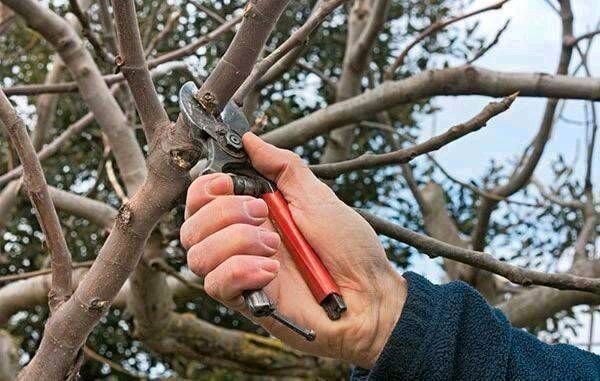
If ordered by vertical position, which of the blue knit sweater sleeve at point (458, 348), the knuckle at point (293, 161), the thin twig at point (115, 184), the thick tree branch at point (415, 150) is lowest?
the blue knit sweater sleeve at point (458, 348)

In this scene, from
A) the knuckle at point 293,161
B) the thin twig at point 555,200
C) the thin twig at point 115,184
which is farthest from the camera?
the thin twig at point 555,200

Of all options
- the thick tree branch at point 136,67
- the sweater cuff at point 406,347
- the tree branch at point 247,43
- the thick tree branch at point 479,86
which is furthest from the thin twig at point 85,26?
the sweater cuff at point 406,347

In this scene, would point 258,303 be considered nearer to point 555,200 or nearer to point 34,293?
point 34,293

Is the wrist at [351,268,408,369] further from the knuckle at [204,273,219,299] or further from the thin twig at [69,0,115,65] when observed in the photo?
the thin twig at [69,0,115,65]

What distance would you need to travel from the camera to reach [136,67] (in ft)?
3.93

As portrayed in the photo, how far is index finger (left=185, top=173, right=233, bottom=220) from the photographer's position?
1.15 meters

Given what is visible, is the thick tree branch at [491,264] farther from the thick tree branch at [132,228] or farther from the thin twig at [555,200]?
the thin twig at [555,200]

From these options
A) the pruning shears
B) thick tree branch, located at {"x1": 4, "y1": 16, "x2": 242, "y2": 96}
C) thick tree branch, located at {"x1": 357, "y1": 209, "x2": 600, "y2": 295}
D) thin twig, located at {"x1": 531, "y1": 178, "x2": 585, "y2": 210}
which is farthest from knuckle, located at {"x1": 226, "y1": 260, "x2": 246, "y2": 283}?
thin twig, located at {"x1": 531, "y1": 178, "x2": 585, "y2": 210}

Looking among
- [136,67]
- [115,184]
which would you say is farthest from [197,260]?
[115,184]

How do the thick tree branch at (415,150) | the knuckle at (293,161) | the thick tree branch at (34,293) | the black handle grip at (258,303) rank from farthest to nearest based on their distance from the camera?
1. the thick tree branch at (34,293)
2. the thick tree branch at (415,150)
3. the knuckle at (293,161)
4. the black handle grip at (258,303)

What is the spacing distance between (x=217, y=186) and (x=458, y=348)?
1.43ft

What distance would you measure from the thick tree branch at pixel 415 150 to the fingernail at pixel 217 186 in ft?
1.18

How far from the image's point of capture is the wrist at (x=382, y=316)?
1.31m

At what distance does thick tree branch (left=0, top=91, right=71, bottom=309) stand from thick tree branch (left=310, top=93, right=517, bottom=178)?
0.42 meters
